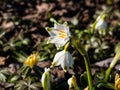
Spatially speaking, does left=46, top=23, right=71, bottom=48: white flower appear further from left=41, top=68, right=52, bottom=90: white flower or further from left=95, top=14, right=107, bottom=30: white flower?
left=95, top=14, right=107, bottom=30: white flower

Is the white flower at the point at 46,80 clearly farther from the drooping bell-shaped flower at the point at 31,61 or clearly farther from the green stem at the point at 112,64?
the green stem at the point at 112,64

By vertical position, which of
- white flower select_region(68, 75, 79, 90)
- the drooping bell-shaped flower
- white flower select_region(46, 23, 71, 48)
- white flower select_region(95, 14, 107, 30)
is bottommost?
white flower select_region(68, 75, 79, 90)

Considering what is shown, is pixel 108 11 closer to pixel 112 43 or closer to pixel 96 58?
pixel 112 43

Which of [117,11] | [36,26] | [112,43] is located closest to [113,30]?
[112,43]

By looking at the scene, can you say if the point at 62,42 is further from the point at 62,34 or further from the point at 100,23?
the point at 100,23

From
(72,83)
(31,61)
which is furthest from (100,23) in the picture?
(72,83)

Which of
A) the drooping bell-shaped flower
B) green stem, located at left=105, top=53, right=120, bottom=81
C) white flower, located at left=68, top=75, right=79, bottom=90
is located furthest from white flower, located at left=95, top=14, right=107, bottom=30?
white flower, located at left=68, top=75, right=79, bottom=90

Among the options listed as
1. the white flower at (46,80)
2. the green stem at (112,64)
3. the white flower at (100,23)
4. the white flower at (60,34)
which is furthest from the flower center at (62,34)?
the white flower at (100,23)
